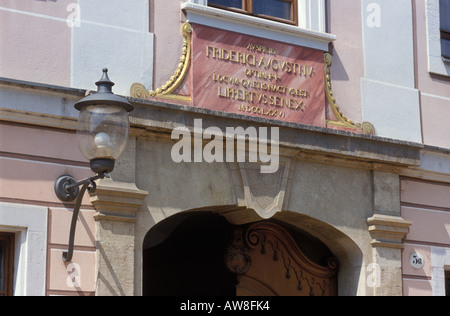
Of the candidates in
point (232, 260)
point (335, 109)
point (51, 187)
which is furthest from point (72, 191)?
point (335, 109)

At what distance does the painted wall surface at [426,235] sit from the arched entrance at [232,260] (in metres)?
0.80

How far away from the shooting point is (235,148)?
928 cm

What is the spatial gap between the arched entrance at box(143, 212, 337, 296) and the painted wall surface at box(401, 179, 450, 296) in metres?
0.80

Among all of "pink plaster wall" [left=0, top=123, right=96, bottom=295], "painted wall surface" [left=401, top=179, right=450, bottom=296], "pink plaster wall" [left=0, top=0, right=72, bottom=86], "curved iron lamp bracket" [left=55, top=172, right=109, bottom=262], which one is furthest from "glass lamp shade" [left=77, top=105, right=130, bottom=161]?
"painted wall surface" [left=401, top=179, right=450, bottom=296]

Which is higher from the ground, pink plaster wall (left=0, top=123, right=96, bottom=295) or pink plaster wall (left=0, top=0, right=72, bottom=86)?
pink plaster wall (left=0, top=0, right=72, bottom=86)

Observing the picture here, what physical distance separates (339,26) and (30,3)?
3.34 meters

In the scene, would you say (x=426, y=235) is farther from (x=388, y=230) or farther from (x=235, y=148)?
(x=235, y=148)

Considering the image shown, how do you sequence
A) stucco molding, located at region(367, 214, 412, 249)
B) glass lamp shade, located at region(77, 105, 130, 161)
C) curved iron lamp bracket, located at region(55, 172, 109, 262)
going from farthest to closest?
stucco molding, located at region(367, 214, 412, 249), curved iron lamp bracket, located at region(55, 172, 109, 262), glass lamp shade, located at region(77, 105, 130, 161)

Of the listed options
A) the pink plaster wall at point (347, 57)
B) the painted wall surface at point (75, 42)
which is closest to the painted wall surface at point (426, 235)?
the pink plaster wall at point (347, 57)

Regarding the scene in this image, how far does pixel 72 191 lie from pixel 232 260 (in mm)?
2181

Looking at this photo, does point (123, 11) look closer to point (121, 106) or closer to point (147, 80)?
point (147, 80)

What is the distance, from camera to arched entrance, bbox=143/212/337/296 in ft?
32.8

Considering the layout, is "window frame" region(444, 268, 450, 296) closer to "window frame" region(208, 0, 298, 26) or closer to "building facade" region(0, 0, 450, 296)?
"building facade" region(0, 0, 450, 296)
